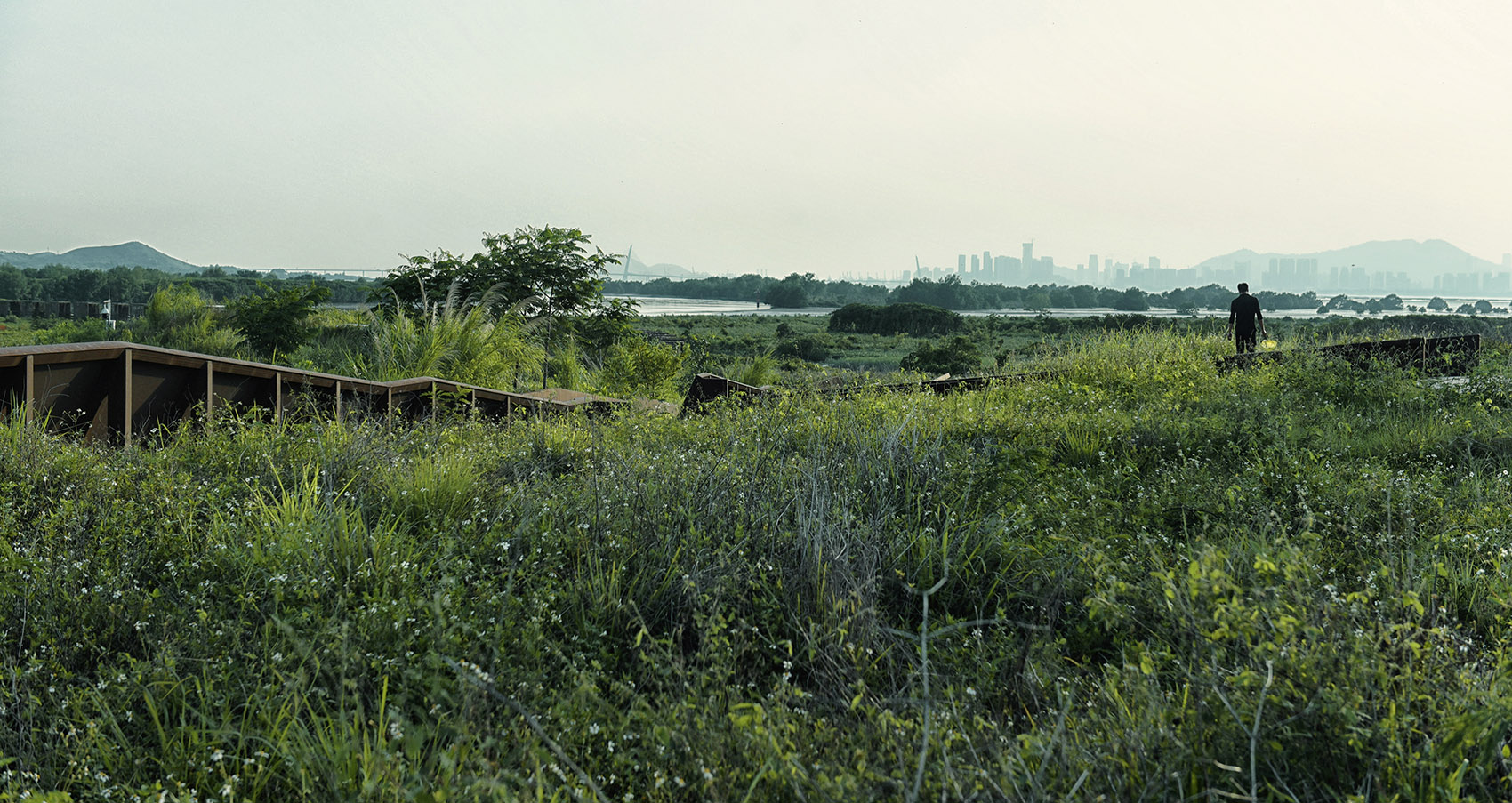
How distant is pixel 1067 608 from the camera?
3.32 metres

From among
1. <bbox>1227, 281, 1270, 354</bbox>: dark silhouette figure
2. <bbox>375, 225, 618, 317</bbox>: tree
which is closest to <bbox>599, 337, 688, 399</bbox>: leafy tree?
<bbox>375, 225, 618, 317</bbox>: tree

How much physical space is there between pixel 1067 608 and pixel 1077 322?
228ft

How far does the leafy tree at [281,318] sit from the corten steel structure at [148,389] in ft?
37.8

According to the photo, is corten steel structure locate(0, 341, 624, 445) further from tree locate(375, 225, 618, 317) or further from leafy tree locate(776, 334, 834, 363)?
leafy tree locate(776, 334, 834, 363)

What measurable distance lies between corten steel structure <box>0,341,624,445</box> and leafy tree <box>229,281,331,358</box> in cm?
1153

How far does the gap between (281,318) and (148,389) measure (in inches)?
510

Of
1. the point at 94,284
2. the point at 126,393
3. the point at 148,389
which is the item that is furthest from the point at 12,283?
the point at 126,393

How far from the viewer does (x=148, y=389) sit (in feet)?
21.1

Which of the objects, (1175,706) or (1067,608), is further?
(1067,608)

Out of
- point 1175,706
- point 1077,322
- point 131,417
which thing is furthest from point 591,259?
point 1077,322

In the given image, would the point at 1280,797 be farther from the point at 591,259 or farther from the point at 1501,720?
the point at 591,259

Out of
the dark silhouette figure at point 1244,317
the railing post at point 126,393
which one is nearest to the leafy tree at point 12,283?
the railing post at point 126,393

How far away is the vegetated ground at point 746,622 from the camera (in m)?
2.11

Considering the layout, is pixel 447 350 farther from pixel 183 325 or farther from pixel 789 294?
pixel 789 294
